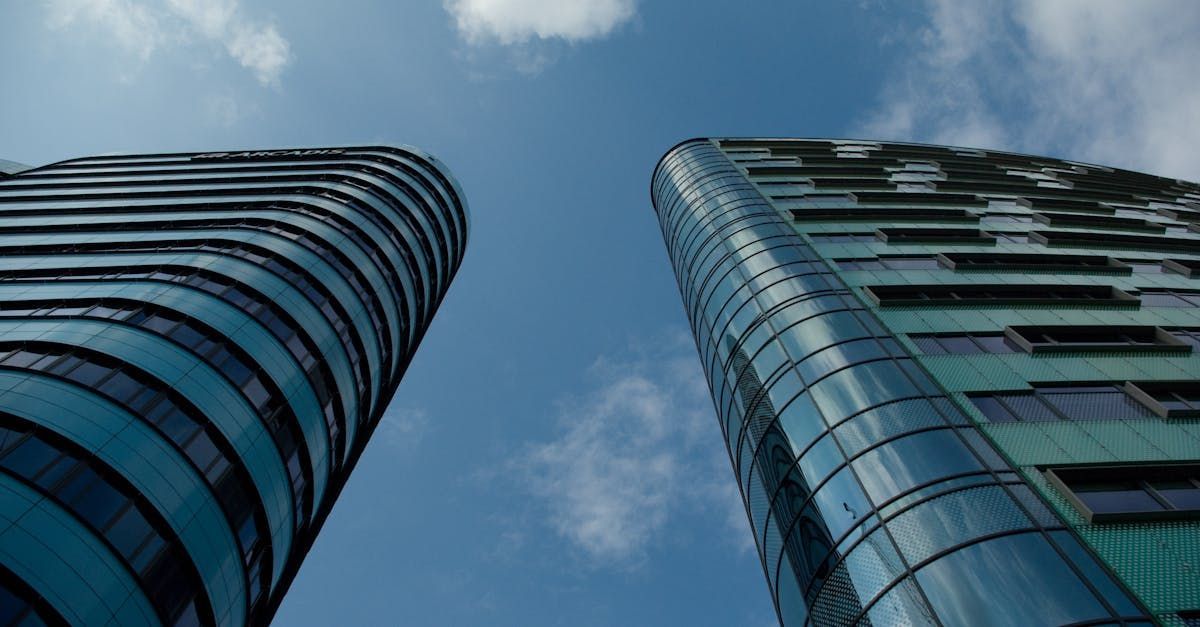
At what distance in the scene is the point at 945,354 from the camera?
1716 centimetres

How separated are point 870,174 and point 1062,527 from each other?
28720mm

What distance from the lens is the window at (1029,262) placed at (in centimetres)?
2305

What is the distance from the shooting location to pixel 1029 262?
23469 millimetres

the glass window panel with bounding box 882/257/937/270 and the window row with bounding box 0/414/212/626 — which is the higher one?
the glass window panel with bounding box 882/257/937/270

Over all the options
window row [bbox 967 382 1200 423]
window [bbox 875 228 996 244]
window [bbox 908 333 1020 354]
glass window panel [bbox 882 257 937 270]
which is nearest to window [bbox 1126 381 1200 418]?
window row [bbox 967 382 1200 423]

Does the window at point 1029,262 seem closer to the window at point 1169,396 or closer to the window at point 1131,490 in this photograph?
the window at point 1169,396

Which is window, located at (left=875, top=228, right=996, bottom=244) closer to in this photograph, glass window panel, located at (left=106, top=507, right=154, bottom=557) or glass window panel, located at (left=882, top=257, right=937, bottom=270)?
glass window panel, located at (left=882, top=257, right=937, bottom=270)

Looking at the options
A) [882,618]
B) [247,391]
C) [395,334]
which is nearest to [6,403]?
[247,391]

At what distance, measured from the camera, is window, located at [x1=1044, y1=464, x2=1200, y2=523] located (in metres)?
11.7

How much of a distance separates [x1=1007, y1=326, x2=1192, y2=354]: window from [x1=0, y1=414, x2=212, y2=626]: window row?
25502 mm

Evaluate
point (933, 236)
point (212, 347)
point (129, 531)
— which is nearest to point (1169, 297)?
point (933, 236)

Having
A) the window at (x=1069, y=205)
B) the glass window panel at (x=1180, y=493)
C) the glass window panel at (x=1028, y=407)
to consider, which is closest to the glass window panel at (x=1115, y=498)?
the glass window panel at (x=1180, y=493)

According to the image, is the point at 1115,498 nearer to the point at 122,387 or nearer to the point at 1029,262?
the point at 1029,262

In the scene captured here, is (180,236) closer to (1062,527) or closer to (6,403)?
(6,403)
